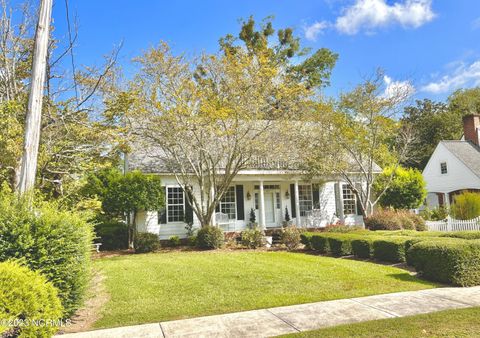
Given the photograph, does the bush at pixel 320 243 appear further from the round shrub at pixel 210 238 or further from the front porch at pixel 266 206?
the front porch at pixel 266 206

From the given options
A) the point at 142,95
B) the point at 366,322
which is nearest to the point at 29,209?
the point at 366,322

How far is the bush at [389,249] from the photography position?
10.3m

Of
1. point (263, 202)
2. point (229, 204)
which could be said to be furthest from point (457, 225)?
point (229, 204)

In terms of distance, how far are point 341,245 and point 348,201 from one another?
9.97 m

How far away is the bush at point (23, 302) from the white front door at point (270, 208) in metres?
16.0

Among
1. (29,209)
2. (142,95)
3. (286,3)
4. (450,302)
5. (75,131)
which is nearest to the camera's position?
(29,209)

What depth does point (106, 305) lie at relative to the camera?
671 cm

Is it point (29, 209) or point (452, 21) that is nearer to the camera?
point (29, 209)

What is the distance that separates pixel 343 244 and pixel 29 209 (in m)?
9.40

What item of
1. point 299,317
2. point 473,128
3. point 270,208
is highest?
point 473,128

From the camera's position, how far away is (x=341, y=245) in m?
12.1

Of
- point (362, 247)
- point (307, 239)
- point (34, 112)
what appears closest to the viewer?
point (34, 112)

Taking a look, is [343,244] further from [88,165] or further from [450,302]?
[88,165]

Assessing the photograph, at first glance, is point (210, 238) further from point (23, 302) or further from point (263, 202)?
point (23, 302)
